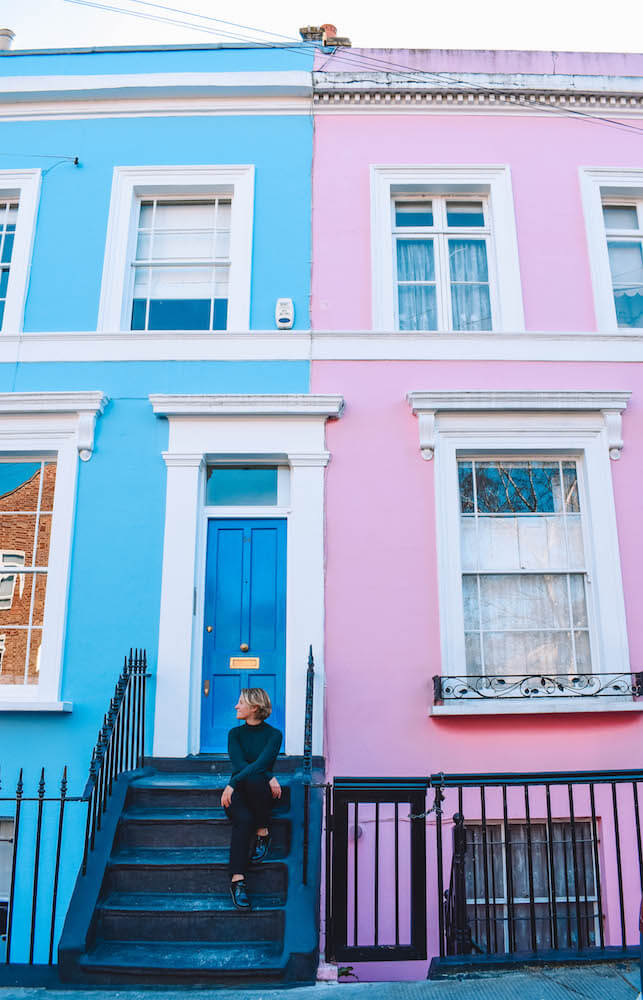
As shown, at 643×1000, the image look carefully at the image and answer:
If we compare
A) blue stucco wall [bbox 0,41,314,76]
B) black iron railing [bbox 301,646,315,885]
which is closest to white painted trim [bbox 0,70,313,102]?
blue stucco wall [bbox 0,41,314,76]

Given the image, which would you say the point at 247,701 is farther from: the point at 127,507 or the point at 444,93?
the point at 444,93

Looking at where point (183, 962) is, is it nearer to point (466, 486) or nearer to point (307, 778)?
point (307, 778)

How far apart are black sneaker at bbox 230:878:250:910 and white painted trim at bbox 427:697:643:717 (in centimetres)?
246

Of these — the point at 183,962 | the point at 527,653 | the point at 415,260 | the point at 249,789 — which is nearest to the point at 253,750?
the point at 249,789

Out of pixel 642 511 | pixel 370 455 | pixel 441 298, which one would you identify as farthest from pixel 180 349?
pixel 642 511

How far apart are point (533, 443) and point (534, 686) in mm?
2366

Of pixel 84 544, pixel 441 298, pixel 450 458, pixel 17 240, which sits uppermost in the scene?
pixel 17 240

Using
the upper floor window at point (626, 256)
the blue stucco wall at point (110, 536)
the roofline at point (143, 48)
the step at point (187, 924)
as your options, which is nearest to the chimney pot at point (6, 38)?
the roofline at point (143, 48)

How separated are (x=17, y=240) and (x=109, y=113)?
182cm

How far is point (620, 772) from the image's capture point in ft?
18.3

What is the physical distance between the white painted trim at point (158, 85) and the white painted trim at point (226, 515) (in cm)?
368

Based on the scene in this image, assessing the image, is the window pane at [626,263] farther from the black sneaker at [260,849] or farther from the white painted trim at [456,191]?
the black sneaker at [260,849]

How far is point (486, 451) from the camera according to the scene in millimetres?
8305

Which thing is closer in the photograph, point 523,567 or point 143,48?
point 523,567
